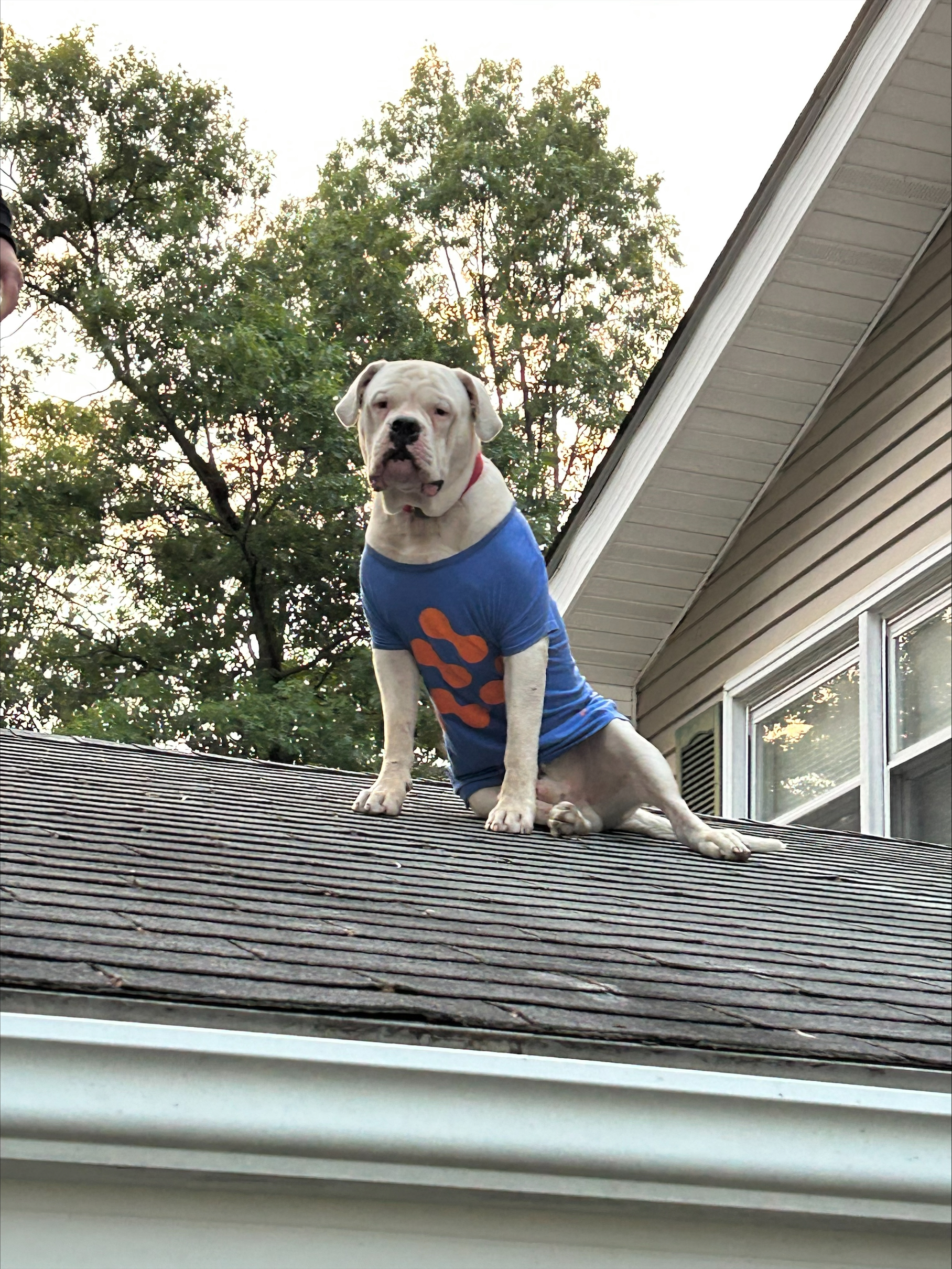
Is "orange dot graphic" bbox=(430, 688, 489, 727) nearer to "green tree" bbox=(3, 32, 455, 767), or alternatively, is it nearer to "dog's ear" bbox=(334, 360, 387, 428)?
"dog's ear" bbox=(334, 360, 387, 428)

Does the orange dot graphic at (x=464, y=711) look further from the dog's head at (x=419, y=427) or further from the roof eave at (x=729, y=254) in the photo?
the roof eave at (x=729, y=254)

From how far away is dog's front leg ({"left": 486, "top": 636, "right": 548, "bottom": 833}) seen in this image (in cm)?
493

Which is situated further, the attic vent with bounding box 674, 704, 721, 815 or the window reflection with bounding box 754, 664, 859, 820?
the attic vent with bounding box 674, 704, 721, 815

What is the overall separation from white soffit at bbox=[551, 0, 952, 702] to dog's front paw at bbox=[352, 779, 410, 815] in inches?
143

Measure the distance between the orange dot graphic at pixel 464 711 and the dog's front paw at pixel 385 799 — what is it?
0.99 feet

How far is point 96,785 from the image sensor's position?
5336 millimetres

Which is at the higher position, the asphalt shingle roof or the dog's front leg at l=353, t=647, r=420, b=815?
the dog's front leg at l=353, t=647, r=420, b=815

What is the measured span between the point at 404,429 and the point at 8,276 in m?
1.63

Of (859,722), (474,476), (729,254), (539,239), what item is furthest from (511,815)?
(539,239)

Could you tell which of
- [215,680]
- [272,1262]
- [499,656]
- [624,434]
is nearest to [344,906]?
[272,1262]

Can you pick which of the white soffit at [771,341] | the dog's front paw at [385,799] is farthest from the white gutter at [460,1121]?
the white soffit at [771,341]

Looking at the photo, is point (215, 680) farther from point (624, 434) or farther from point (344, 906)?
point (344, 906)

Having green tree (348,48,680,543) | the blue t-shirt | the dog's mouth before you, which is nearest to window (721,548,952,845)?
the blue t-shirt

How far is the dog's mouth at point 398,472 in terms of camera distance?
4.62 metres
